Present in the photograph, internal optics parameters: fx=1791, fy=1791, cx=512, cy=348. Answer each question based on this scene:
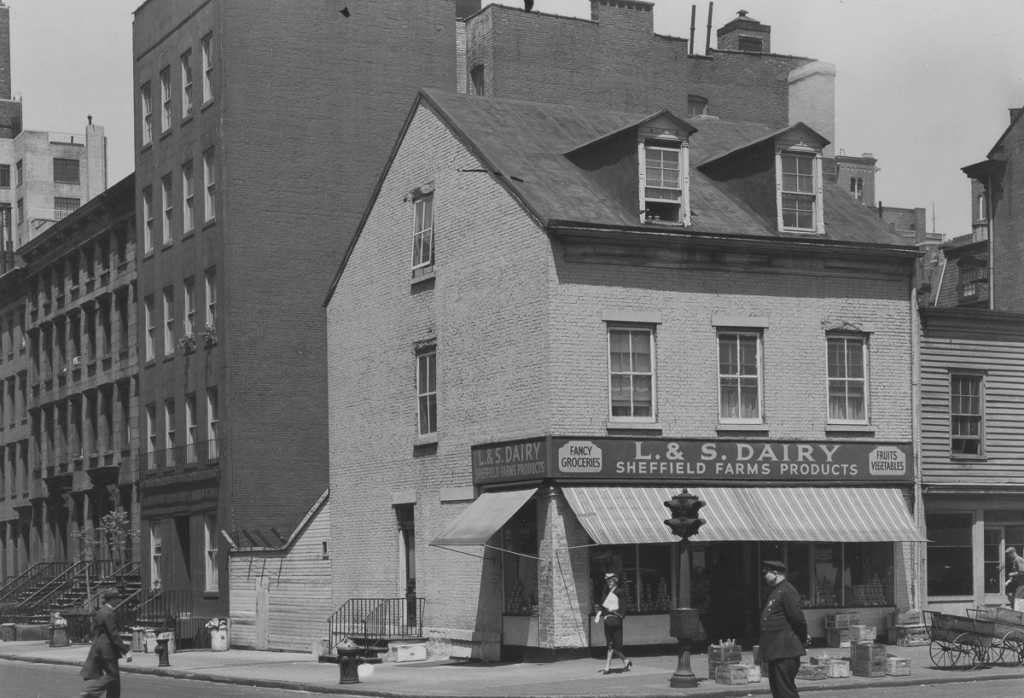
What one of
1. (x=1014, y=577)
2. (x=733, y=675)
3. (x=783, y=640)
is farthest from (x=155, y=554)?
(x=783, y=640)

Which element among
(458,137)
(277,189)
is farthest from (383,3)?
(458,137)

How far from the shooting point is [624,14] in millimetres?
54281

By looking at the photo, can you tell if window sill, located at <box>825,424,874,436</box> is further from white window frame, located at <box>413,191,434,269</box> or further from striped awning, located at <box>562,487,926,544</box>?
white window frame, located at <box>413,191,434,269</box>

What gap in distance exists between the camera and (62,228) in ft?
211

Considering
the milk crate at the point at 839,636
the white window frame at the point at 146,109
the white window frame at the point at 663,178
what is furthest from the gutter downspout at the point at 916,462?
the white window frame at the point at 146,109

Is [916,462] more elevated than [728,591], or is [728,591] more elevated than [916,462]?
[916,462]

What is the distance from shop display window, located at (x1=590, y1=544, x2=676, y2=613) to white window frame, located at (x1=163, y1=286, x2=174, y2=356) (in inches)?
931

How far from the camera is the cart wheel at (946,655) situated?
2953 cm

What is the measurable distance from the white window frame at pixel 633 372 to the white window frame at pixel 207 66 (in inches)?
805

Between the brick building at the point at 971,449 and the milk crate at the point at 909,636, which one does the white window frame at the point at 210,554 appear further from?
the brick building at the point at 971,449

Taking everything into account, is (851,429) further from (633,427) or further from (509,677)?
(509,677)

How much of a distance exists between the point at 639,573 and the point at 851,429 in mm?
5590

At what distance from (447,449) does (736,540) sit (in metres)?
6.65

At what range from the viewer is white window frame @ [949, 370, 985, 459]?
37344 millimetres
